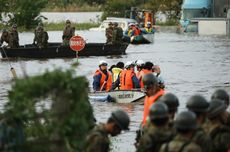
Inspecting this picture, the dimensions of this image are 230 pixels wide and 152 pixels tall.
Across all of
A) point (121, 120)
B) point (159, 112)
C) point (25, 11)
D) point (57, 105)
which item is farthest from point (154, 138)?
point (25, 11)

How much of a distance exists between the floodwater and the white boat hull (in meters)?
0.16

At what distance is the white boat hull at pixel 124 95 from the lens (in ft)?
74.3

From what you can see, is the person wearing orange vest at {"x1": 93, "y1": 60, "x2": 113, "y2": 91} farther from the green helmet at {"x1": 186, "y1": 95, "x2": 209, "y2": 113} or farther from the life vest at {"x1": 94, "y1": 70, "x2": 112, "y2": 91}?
the green helmet at {"x1": 186, "y1": 95, "x2": 209, "y2": 113}

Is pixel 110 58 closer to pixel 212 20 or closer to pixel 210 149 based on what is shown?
pixel 212 20

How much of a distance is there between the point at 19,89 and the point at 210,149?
2164mm

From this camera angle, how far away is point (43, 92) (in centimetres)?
845

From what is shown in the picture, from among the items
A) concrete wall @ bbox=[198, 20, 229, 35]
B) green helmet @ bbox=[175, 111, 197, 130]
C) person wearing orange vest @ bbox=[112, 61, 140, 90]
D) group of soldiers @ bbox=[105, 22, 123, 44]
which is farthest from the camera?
concrete wall @ bbox=[198, 20, 229, 35]

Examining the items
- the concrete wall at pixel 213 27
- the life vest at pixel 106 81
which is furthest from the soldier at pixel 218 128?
the concrete wall at pixel 213 27

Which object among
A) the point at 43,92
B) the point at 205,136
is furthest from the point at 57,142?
the point at 205,136

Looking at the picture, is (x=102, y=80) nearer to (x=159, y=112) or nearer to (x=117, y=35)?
(x=159, y=112)

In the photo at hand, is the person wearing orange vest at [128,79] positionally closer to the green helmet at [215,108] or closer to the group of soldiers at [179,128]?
the group of soldiers at [179,128]

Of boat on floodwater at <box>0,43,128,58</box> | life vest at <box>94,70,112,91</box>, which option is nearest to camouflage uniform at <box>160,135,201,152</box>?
life vest at <box>94,70,112,91</box>

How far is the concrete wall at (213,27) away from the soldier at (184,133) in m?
53.8

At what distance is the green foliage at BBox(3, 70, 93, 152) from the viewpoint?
844 centimetres
